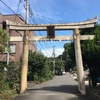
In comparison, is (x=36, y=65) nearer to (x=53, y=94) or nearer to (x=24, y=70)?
(x=24, y=70)

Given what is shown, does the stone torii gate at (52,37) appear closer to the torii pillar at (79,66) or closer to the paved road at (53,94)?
the torii pillar at (79,66)

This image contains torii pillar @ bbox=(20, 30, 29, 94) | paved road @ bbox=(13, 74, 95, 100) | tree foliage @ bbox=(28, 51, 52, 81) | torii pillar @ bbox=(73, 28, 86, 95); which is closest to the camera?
paved road @ bbox=(13, 74, 95, 100)

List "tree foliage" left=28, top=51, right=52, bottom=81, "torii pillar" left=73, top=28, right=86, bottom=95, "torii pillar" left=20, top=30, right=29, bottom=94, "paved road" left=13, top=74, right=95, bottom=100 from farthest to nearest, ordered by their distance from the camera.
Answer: "tree foliage" left=28, top=51, right=52, bottom=81, "torii pillar" left=20, top=30, right=29, bottom=94, "torii pillar" left=73, top=28, right=86, bottom=95, "paved road" left=13, top=74, right=95, bottom=100

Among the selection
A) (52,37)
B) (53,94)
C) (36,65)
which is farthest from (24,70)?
(36,65)

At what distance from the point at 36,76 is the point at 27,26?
57.3ft

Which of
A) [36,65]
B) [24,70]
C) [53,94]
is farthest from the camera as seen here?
[36,65]

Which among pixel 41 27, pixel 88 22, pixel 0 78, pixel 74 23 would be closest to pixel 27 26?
pixel 41 27

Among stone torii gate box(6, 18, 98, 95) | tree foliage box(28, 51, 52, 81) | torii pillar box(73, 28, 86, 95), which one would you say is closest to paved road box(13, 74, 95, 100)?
torii pillar box(73, 28, 86, 95)

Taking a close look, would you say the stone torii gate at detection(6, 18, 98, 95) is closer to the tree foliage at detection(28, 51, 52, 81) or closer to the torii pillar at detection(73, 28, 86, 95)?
the torii pillar at detection(73, 28, 86, 95)

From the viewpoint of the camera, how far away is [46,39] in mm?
19734

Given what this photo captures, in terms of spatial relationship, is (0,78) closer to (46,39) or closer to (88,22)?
Answer: (46,39)

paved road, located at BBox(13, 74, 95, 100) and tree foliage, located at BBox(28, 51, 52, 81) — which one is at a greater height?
tree foliage, located at BBox(28, 51, 52, 81)

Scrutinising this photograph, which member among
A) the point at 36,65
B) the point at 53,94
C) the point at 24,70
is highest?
the point at 36,65

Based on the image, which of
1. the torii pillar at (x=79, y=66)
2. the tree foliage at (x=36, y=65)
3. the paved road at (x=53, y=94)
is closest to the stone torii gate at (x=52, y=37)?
the torii pillar at (x=79, y=66)
